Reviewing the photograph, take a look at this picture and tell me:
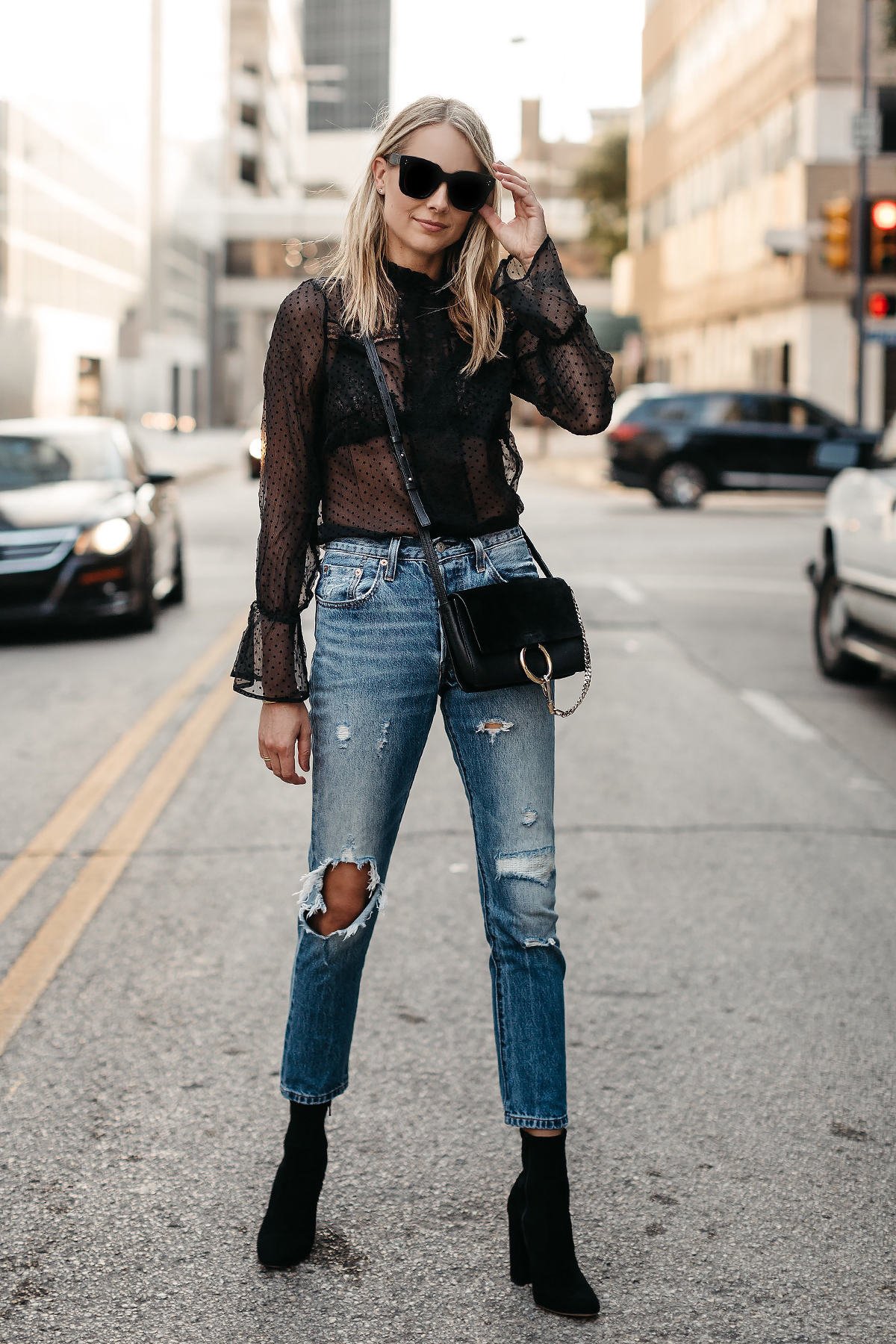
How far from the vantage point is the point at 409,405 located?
2.93 metres

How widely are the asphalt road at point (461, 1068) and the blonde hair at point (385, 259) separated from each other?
1584mm

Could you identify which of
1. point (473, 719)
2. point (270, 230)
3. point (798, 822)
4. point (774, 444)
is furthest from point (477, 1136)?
point (270, 230)

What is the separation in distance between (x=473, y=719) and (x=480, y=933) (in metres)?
2.31

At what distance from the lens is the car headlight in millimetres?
11234

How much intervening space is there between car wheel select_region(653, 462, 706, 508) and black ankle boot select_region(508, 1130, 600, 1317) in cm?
2403

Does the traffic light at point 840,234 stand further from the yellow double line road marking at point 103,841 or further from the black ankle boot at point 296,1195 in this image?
the black ankle boot at point 296,1195

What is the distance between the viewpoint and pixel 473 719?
300cm

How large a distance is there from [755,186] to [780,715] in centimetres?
3319

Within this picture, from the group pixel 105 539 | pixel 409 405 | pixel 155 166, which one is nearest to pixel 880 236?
pixel 105 539

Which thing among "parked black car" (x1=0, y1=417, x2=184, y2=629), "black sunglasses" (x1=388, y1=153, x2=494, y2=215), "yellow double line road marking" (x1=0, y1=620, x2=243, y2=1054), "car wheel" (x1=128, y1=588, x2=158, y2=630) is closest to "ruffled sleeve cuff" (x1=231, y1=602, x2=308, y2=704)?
"black sunglasses" (x1=388, y1=153, x2=494, y2=215)

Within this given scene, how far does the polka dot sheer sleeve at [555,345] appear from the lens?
291 centimetres

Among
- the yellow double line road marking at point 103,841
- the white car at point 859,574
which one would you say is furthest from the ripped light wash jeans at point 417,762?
the white car at point 859,574

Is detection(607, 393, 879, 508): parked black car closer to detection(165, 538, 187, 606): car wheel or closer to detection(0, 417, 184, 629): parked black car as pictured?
detection(165, 538, 187, 606): car wheel

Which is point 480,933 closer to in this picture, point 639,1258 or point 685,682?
point 639,1258
